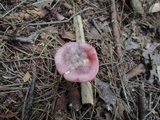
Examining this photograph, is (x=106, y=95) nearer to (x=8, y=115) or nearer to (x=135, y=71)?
(x=135, y=71)

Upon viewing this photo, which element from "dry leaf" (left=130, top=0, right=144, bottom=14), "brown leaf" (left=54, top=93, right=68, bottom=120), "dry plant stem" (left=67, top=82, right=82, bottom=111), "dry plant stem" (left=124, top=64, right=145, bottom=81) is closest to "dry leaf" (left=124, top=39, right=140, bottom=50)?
"dry plant stem" (left=124, top=64, right=145, bottom=81)

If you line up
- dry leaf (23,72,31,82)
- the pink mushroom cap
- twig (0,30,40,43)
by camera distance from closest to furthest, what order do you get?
the pink mushroom cap
dry leaf (23,72,31,82)
twig (0,30,40,43)

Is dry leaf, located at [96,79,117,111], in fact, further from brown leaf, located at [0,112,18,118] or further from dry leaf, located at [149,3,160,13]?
dry leaf, located at [149,3,160,13]

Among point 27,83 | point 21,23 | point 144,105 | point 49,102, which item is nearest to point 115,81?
point 144,105

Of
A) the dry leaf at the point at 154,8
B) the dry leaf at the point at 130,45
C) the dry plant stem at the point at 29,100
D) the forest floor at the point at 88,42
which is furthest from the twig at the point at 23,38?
the dry leaf at the point at 154,8

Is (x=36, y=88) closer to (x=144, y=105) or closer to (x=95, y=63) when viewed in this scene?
(x=95, y=63)

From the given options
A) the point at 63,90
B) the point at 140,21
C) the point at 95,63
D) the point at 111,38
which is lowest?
the point at 63,90
